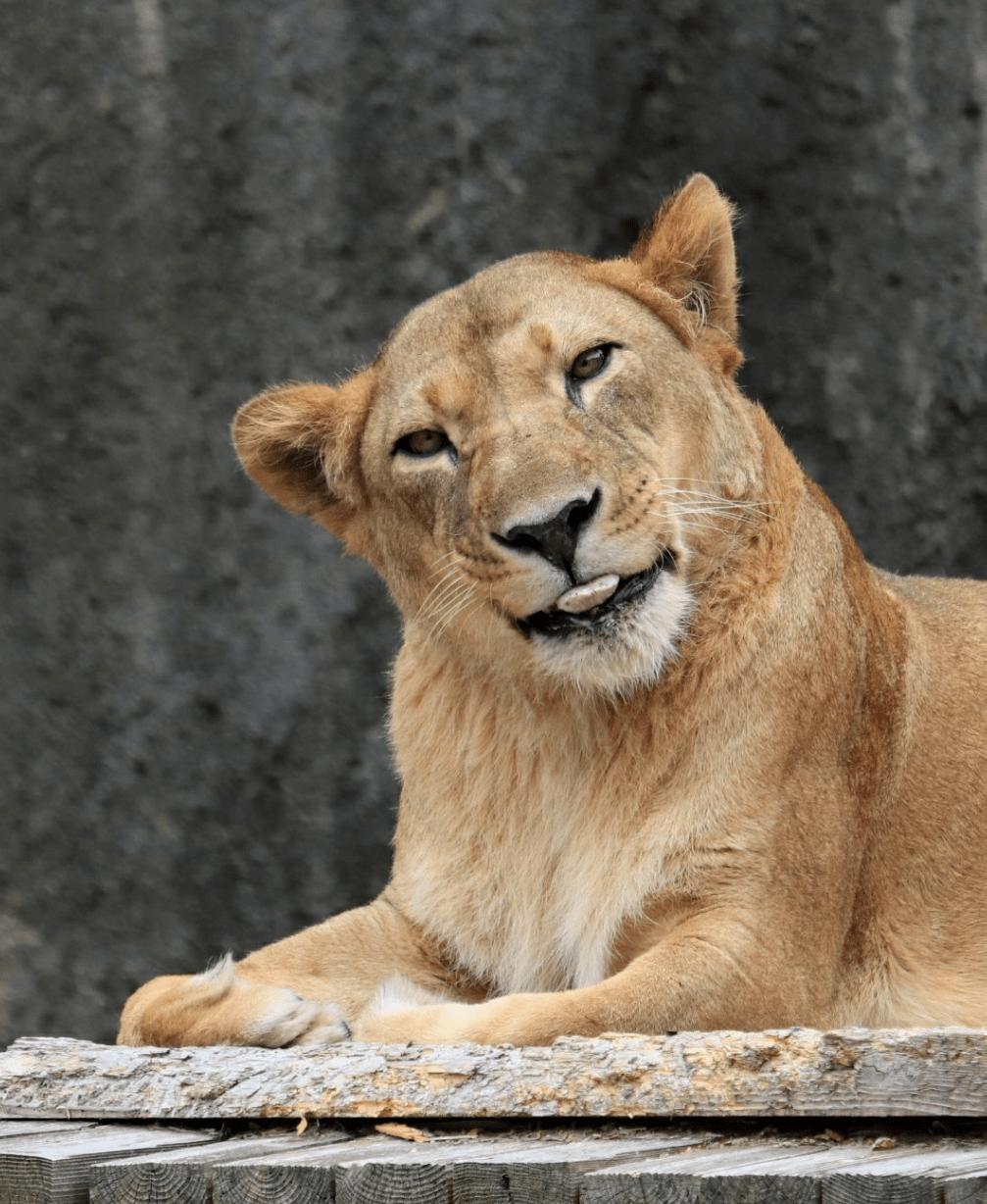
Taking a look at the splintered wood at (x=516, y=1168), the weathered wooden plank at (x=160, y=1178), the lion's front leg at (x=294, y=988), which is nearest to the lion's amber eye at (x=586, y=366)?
the lion's front leg at (x=294, y=988)

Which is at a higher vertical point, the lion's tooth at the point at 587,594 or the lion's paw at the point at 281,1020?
the lion's tooth at the point at 587,594

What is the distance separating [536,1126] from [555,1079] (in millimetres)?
62

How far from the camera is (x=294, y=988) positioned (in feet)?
12.8

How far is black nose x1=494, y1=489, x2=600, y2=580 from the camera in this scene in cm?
323

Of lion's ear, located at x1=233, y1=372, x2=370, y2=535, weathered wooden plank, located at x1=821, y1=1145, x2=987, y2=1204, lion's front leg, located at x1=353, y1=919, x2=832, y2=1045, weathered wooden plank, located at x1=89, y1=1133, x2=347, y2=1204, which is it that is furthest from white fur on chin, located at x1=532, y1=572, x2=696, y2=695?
weathered wooden plank, located at x1=821, y1=1145, x2=987, y2=1204

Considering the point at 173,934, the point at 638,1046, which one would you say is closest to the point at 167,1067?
the point at 638,1046

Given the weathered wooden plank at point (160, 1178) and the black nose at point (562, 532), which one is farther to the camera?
the black nose at point (562, 532)

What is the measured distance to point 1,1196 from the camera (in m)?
2.28

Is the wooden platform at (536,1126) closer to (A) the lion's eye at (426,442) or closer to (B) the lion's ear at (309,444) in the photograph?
(A) the lion's eye at (426,442)

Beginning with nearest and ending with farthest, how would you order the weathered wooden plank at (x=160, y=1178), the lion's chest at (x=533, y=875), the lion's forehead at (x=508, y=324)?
1. the weathered wooden plank at (x=160, y=1178)
2. the lion's chest at (x=533, y=875)
3. the lion's forehead at (x=508, y=324)

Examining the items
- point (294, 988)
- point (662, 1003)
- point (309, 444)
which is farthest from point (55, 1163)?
point (309, 444)

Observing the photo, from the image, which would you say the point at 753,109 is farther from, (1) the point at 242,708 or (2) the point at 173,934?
(2) the point at 173,934

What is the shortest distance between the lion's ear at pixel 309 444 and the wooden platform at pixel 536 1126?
164 centimetres

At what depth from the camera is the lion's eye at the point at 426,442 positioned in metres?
3.74
